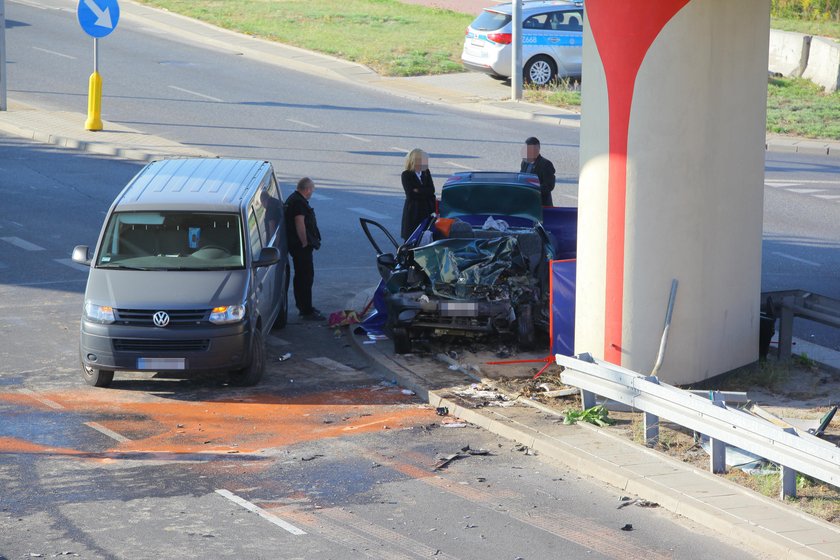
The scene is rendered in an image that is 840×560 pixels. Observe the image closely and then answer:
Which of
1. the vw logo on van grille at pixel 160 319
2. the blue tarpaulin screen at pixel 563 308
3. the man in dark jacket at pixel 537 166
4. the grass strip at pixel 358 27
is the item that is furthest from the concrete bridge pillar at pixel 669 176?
the grass strip at pixel 358 27

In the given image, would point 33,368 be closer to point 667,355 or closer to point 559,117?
point 667,355

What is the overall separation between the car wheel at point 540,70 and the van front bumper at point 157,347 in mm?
21870

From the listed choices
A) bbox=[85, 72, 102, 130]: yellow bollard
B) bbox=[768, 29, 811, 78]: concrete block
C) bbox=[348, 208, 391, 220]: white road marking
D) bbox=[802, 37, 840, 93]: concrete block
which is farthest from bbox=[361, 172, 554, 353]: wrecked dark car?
bbox=[768, 29, 811, 78]: concrete block

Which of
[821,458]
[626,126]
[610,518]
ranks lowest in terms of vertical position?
[610,518]

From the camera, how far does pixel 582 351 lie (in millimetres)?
12242

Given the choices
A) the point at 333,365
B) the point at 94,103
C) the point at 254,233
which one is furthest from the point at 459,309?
the point at 94,103

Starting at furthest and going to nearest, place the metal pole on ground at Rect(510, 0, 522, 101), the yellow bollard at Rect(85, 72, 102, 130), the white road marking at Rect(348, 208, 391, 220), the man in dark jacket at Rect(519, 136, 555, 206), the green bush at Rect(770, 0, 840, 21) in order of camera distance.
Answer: the green bush at Rect(770, 0, 840, 21) → the metal pole on ground at Rect(510, 0, 522, 101) → the yellow bollard at Rect(85, 72, 102, 130) → the white road marking at Rect(348, 208, 391, 220) → the man in dark jacket at Rect(519, 136, 555, 206)

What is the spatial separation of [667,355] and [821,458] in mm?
3287

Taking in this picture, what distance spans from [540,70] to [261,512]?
24867mm

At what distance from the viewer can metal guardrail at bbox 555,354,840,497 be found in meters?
8.80

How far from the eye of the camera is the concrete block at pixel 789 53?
3288cm

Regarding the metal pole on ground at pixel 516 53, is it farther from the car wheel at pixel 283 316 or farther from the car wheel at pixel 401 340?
the car wheel at pixel 401 340

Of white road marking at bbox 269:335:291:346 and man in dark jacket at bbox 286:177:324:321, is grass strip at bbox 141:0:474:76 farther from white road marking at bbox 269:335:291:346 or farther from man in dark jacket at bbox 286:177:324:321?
white road marking at bbox 269:335:291:346

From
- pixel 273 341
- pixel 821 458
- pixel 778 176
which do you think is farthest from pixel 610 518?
pixel 778 176
